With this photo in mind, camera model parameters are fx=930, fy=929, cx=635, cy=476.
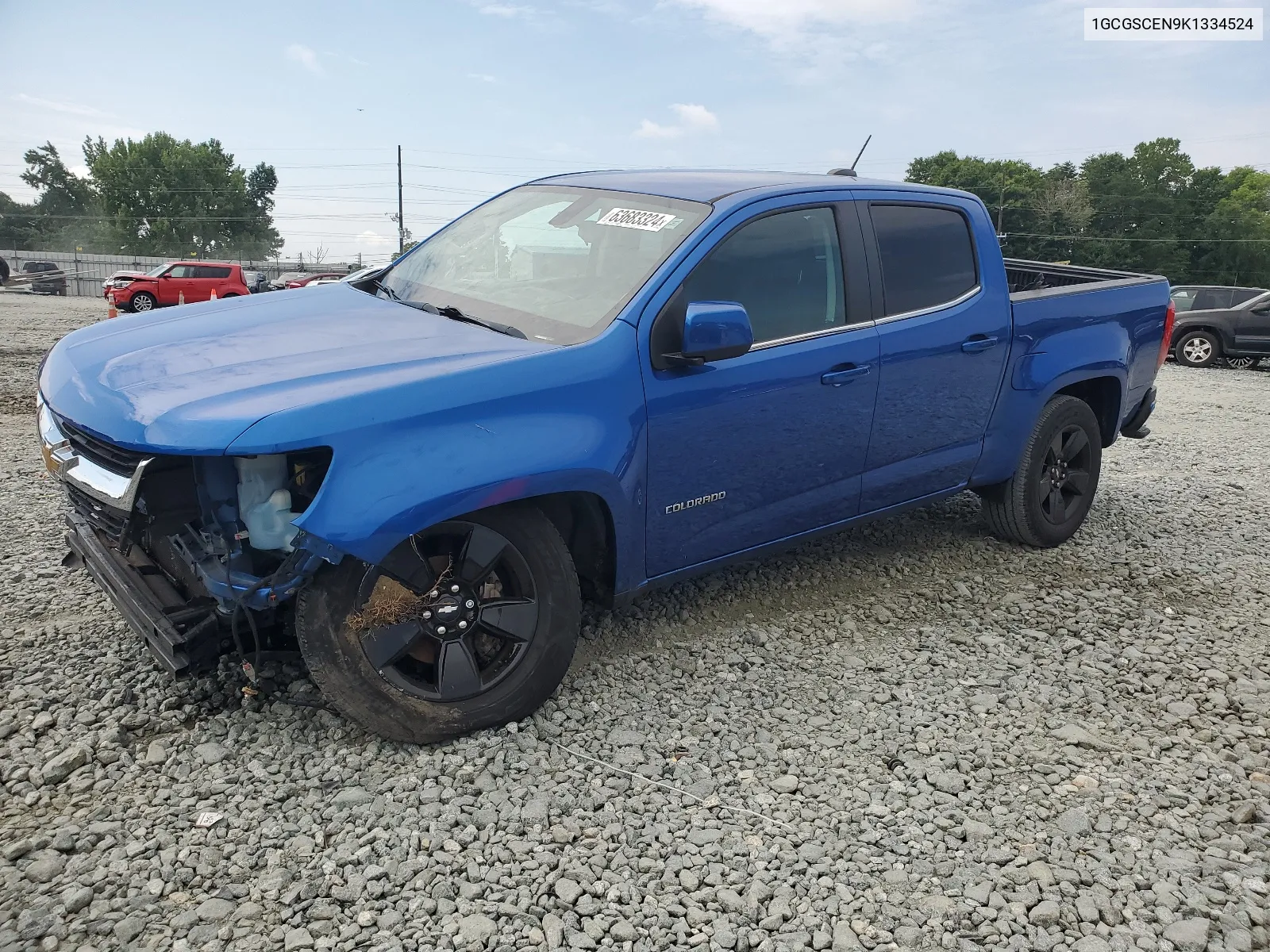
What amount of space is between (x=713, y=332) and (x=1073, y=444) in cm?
292

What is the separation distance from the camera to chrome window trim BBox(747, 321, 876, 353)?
3.54 m

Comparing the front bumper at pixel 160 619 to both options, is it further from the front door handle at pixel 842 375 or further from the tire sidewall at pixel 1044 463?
the tire sidewall at pixel 1044 463

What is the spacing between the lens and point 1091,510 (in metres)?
6.04

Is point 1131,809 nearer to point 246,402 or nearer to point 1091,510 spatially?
point 246,402

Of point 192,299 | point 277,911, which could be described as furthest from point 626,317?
point 192,299

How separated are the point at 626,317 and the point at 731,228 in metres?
0.62

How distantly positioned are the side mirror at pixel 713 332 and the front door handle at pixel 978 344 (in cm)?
154

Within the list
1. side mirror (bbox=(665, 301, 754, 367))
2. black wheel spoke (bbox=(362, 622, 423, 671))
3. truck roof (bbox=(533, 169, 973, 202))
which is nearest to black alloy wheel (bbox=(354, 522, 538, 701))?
black wheel spoke (bbox=(362, 622, 423, 671))

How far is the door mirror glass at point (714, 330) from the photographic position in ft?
10.2

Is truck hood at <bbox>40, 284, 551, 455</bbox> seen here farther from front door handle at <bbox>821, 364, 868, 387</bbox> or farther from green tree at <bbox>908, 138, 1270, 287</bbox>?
green tree at <bbox>908, 138, 1270, 287</bbox>

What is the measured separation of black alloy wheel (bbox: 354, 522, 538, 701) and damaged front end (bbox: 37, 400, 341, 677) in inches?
10.5

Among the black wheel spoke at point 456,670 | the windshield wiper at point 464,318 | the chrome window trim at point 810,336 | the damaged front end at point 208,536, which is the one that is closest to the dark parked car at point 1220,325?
the chrome window trim at point 810,336

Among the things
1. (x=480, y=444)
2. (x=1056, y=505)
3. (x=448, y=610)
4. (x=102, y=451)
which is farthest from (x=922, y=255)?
(x=102, y=451)

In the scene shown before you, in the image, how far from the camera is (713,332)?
3.11 metres
